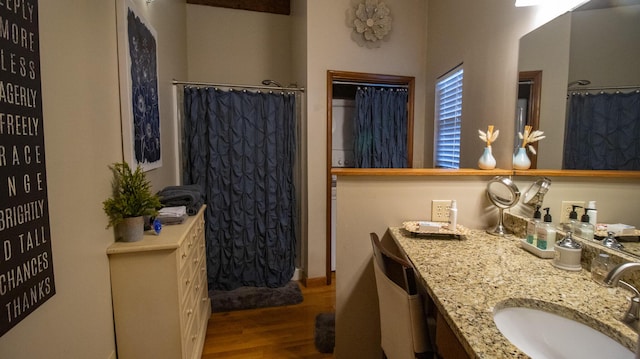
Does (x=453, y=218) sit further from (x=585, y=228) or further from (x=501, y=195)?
(x=585, y=228)

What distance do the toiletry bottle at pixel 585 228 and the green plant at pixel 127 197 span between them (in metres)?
1.85

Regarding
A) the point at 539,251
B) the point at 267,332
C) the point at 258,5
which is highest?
the point at 258,5

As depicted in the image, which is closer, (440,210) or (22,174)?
(22,174)

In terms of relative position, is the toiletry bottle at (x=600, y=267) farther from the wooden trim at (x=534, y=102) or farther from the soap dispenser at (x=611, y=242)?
the wooden trim at (x=534, y=102)

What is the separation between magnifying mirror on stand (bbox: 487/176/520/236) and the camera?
4.79ft

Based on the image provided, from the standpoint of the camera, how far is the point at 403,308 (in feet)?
3.13

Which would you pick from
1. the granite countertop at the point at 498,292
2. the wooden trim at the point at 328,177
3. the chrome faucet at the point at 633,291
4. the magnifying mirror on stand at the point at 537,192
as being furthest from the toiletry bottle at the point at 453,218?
the wooden trim at the point at 328,177

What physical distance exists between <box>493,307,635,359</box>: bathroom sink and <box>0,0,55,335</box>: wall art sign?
122 cm

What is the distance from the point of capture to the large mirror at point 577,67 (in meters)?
1.04

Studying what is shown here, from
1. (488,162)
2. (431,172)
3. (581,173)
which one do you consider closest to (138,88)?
(431,172)

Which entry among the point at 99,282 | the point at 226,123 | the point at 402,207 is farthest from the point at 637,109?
the point at 226,123

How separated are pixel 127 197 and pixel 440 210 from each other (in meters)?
1.54

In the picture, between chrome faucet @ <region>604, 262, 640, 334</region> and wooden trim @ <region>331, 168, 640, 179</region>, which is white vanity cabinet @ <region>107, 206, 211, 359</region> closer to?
wooden trim @ <region>331, 168, 640, 179</region>

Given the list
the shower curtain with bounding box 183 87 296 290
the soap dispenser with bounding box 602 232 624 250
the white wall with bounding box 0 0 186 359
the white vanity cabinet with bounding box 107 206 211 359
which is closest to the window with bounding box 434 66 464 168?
the soap dispenser with bounding box 602 232 624 250
